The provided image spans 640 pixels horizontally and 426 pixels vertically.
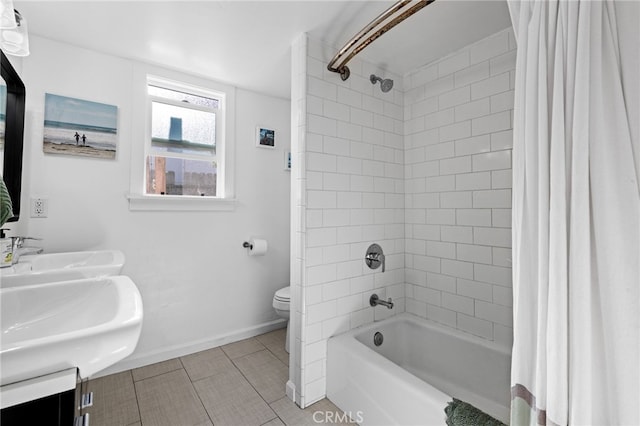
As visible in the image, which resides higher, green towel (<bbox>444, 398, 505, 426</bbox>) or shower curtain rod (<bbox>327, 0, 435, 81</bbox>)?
shower curtain rod (<bbox>327, 0, 435, 81</bbox>)

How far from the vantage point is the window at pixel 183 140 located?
7.40ft

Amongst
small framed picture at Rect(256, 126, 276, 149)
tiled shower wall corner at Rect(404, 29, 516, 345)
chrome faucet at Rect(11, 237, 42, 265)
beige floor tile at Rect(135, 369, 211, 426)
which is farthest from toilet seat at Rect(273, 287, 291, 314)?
chrome faucet at Rect(11, 237, 42, 265)

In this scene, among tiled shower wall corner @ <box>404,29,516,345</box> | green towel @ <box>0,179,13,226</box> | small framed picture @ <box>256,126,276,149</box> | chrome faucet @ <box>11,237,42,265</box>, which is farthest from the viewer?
small framed picture @ <box>256,126,276,149</box>

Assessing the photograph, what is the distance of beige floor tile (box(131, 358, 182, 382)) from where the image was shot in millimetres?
2027

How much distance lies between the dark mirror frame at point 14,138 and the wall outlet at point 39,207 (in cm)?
12

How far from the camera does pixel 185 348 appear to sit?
90.6 inches

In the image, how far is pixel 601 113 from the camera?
2.39ft

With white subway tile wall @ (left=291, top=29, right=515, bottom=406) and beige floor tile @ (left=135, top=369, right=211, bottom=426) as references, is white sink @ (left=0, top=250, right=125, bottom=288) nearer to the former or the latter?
beige floor tile @ (left=135, top=369, right=211, bottom=426)

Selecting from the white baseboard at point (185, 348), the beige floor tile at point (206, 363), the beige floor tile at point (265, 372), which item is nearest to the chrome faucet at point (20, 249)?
the white baseboard at point (185, 348)

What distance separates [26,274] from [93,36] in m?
1.59

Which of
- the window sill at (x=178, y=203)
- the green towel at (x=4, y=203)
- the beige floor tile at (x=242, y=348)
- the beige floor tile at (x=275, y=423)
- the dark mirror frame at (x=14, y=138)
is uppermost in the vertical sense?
the dark mirror frame at (x=14, y=138)

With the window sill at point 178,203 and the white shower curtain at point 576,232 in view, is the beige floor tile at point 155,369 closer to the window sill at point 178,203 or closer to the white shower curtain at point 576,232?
the window sill at point 178,203

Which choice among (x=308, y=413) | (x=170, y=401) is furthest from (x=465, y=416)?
(x=170, y=401)

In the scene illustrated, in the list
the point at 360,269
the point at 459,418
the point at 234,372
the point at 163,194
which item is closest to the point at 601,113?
the point at 459,418
